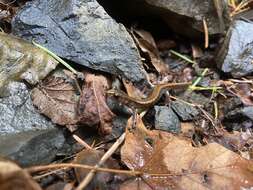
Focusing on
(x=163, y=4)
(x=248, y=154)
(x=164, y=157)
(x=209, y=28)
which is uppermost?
(x=163, y=4)

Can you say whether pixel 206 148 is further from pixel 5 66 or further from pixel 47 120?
pixel 5 66

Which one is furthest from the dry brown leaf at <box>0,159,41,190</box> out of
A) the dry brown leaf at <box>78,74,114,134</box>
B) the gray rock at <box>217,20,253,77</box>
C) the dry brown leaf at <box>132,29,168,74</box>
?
the gray rock at <box>217,20,253,77</box>

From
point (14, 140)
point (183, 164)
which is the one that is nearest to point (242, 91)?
point (183, 164)

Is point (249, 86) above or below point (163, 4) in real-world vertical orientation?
below

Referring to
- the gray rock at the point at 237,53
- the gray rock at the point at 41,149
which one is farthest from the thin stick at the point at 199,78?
the gray rock at the point at 41,149

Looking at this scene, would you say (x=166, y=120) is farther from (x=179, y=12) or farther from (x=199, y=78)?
(x=179, y=12)

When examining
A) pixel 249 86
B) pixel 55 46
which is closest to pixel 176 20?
pixel 249 86
